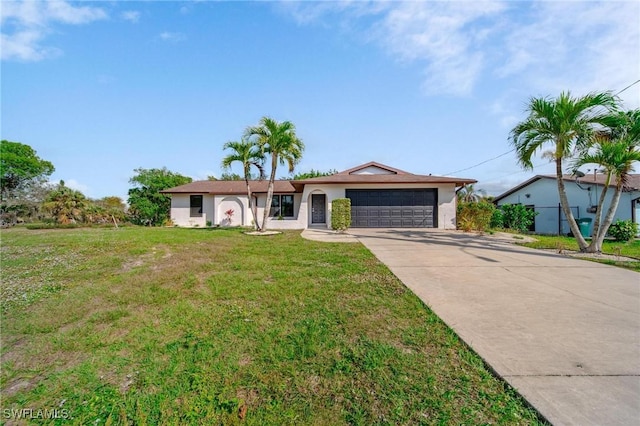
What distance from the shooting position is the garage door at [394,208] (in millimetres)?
17703

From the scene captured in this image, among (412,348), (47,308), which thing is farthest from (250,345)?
(47,308)

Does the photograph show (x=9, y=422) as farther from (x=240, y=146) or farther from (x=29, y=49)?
(x=240, y=146)

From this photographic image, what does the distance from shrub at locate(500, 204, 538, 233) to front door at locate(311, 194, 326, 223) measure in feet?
39.8

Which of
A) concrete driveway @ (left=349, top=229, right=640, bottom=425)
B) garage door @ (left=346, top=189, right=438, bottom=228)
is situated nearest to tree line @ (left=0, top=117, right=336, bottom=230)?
garage door @ (left=346, top=189, right=438, bottom=228)

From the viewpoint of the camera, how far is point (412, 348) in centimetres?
308

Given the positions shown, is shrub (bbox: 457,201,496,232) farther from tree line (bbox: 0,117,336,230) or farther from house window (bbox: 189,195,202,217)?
house window (bbox: 189,195,202,217)

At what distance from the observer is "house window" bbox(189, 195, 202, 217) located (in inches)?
857

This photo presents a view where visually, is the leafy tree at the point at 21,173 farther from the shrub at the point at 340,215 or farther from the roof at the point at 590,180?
the roof at the point at 590,180

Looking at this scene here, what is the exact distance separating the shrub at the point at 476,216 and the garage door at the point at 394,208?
1996 millimetres

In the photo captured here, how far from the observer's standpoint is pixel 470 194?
102 ft

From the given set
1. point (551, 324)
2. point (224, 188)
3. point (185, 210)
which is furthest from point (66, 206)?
point (551, 324)

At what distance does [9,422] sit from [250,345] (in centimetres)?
198

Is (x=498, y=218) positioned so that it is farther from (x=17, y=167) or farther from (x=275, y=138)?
(x=17, y=167)

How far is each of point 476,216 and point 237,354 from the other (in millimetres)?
15519
